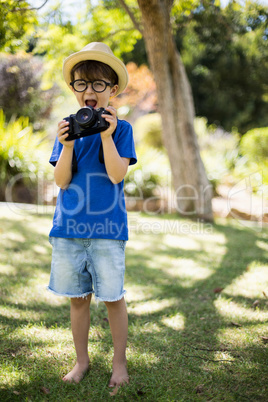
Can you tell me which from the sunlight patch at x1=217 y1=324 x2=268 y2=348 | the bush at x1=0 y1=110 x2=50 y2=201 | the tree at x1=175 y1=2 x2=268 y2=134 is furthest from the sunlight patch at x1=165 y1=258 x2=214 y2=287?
the tree at x1=175 y1=2 x2=268 y2=134

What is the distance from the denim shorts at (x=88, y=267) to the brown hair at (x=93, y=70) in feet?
2.85

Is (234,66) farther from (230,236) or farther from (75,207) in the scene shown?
(75,207)

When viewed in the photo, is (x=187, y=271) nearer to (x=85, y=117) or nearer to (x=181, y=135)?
(x=85, y=117)

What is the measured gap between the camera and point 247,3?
4816mm

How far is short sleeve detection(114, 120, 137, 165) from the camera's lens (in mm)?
1751

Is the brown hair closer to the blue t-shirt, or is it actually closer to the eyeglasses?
the eyeglasses

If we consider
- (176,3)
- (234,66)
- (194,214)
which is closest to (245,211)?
(194,214)

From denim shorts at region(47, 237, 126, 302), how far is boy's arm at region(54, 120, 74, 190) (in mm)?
307

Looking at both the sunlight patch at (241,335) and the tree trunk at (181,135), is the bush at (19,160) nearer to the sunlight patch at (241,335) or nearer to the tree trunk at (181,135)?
the tree trunk at (181,135)

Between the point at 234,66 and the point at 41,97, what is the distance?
391 inches

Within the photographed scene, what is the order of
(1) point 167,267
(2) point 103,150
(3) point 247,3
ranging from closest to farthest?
(2) point 103,150, (1) point 167,267, (3) point 247,3

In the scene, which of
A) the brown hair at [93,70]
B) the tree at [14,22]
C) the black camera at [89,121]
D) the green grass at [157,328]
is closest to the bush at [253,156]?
the green grass at [157,328]

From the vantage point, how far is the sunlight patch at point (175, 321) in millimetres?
2418

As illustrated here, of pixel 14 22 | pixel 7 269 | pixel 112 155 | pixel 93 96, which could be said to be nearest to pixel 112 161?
pixel 112 155
